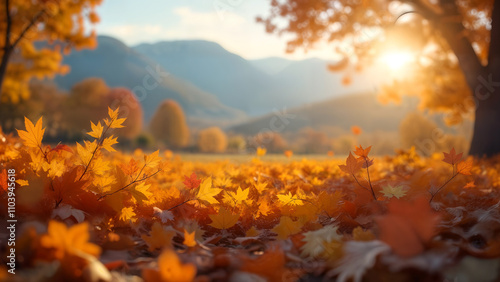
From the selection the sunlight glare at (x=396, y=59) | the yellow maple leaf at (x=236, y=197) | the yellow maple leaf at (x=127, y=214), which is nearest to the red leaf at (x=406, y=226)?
the yellow maple leaf at (x=236, y=197)

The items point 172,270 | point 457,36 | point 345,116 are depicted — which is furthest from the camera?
point 345,116

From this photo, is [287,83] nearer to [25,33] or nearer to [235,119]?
[235,119]

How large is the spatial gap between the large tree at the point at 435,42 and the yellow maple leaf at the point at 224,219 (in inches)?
126

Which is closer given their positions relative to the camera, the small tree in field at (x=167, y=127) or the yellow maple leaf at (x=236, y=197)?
the yellow maple leaf at (x=236, y=197)

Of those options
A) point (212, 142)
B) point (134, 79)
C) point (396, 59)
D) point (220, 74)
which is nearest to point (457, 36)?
point (396, 59)

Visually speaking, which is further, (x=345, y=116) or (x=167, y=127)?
(x=345, y=116)

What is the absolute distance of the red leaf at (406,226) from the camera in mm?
747

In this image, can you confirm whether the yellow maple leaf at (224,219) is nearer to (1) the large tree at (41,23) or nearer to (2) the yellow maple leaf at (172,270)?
(2) the yellow maple leaf at (172,270)

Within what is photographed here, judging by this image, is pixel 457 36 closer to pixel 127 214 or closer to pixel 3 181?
pixel 127 214

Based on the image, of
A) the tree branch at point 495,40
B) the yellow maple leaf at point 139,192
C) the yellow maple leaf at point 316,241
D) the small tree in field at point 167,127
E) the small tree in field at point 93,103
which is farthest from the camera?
the small tree in field at point 167,127

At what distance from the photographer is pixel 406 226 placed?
2.55ft

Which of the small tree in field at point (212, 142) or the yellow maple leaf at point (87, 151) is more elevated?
the yellow maple leaf at point (87, 151)

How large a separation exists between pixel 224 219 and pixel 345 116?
79980 mm

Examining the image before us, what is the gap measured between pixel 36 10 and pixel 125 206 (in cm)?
1039
